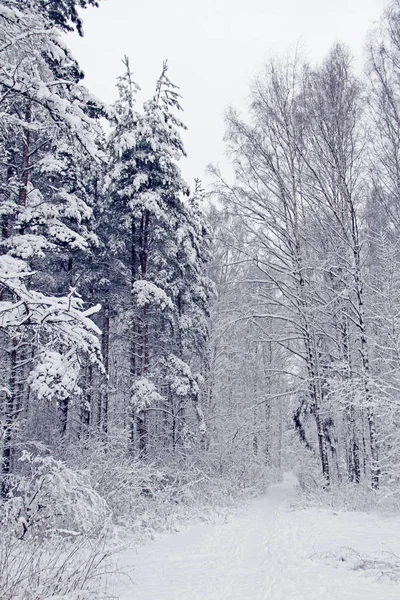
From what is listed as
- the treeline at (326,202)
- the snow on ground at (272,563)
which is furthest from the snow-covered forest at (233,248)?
the snow on ground at (272,563)

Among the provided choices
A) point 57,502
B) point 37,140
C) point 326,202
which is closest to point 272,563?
point 57,502

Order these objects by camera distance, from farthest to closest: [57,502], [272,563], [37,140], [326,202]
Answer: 1. [326,202]
2. [37,140]
3. [57,502]
4. [272,563]

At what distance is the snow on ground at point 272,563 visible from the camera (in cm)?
480

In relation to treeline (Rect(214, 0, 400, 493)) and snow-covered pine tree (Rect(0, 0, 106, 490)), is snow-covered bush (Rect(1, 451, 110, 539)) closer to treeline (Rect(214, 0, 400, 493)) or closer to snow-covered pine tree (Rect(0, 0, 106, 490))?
snow-covered pine tree (Rect(0, 0, 106, 490))

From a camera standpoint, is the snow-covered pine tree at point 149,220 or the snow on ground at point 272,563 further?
the snow-covered pine tree at point 149,220

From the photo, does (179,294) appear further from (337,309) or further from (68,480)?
(68,480)

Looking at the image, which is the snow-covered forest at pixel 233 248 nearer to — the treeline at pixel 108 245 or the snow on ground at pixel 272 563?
the treeline at pixel 108 245

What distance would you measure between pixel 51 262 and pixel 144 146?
17.7ft

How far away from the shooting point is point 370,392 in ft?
36.1

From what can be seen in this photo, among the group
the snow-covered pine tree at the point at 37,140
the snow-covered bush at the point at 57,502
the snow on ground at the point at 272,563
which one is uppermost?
the snow-covered pine tree at the point at 37,140

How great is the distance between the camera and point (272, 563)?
6.33 meters

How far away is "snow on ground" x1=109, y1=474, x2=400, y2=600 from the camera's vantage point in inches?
189

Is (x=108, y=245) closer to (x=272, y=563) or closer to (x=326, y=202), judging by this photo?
(x=326, y=202)

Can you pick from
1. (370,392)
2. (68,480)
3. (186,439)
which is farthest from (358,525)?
(186,439)
